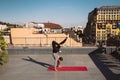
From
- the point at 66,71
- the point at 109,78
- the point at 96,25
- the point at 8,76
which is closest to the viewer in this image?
the point at 109,78

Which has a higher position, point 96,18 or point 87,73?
point 96,18

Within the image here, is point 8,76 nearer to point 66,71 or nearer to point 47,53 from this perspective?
point 66,71

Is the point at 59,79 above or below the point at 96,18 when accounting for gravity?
below

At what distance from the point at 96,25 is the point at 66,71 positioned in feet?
231

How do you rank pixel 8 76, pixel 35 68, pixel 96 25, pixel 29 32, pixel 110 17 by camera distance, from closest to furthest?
pixel 8 76 → pixel 35 68 → pixel 29 32 → pixel 96 25 → pixel 110 17

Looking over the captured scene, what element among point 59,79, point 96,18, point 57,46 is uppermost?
point 96,18

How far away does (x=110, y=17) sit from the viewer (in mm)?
85625

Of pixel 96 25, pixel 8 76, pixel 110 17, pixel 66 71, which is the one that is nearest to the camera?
pixel 8 76

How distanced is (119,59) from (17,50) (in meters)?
8.30

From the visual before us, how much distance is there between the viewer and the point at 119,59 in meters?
14.3

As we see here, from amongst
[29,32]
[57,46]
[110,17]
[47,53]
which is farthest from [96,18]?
[57,46]

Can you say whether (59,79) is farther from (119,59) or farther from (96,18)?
(96,18)

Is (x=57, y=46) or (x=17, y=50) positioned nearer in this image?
(x=57, y=46)

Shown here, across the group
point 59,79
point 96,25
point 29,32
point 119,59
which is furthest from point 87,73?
point 96,25
